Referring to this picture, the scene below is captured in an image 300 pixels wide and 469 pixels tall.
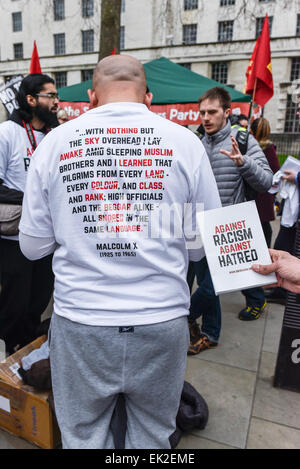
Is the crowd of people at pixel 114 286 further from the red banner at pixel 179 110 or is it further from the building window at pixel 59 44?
the building window at pixel 59 44

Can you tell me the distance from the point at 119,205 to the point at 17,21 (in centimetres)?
4484

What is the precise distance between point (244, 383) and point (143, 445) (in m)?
1.68

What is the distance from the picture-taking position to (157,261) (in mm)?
1332

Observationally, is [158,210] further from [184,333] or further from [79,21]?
[79,21]

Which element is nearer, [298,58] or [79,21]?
[298,58]

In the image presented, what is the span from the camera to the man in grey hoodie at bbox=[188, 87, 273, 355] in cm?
314

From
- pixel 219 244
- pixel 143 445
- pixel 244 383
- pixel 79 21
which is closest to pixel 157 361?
pixel 143 445

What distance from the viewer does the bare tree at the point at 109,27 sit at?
24.1 feet

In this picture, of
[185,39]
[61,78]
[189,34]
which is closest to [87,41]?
[61,78]

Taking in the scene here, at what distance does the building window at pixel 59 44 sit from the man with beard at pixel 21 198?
1518 inches

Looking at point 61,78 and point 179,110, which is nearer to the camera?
point 179,110

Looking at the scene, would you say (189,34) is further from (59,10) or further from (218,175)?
(218,175)

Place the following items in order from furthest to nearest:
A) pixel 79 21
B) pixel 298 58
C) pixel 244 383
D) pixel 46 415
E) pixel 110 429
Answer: pixel 79 21 → pixel 298 58 → pixel 244 383 → pixel 46 415 → pixel 110 429

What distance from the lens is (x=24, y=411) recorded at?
2158mm
